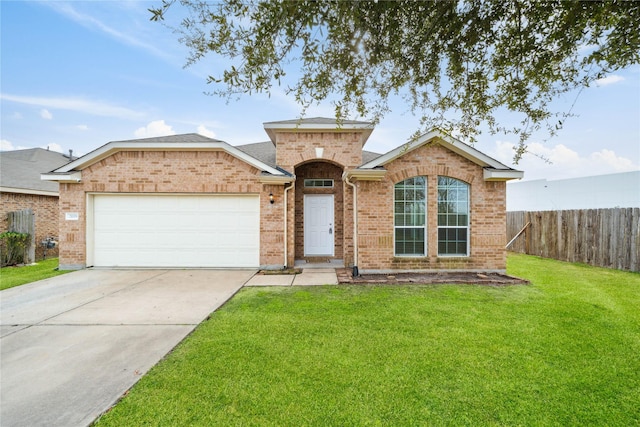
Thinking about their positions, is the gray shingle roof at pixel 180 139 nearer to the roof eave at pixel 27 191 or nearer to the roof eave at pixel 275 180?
the roof eave at pixel 275 180

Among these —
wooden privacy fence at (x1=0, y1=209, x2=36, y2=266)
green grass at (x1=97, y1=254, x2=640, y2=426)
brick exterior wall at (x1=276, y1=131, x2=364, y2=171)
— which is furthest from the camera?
wooden privacy fence at (x1=0, y1=209, x2=36, y2=266)

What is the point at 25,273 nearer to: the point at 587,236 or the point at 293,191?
the point at 293,191

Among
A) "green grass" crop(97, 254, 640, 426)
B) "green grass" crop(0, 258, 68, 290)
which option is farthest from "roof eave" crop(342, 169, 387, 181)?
"green grass" crop(0, 258, 68, 290)

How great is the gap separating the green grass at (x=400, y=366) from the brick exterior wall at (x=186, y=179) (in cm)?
359

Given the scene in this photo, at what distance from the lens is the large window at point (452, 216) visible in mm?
8359

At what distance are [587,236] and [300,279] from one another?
34.4ft

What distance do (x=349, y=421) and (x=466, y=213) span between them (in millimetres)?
7472

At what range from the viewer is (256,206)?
9195 mm

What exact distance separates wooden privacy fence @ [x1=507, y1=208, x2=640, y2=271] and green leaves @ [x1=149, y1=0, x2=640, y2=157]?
8.01 meters

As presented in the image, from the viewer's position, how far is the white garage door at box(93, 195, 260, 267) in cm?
912

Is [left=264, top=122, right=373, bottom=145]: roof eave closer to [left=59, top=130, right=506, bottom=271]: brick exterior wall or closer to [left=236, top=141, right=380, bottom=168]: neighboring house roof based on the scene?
[left=59, top=130, right=506, bottom=271]: brick exterior wall

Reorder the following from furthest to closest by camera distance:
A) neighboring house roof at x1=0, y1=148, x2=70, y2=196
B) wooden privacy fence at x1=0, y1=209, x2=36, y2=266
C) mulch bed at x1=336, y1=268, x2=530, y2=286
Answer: neighboring house roof at x1=0, y1=148, x2=70, y2=196 → wooden privacy fence at x1=0, y1=209, x2=36, y2=266 → mulch bed at x1=336, y1=268, x2=530, y2=286

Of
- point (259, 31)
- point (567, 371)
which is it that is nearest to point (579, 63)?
point (567, 371)

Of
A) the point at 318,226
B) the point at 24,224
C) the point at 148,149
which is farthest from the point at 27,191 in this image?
the point at 318,226
